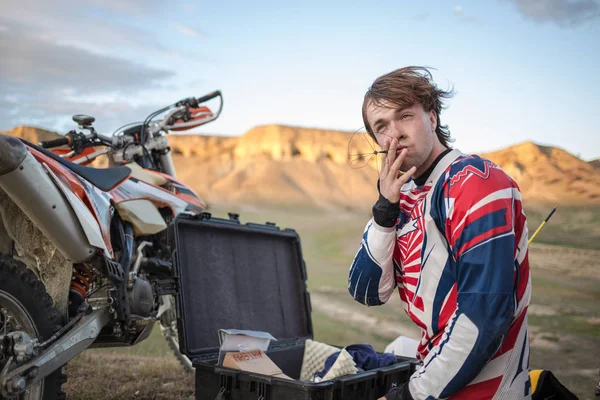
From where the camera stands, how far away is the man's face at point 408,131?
1572 millimetres

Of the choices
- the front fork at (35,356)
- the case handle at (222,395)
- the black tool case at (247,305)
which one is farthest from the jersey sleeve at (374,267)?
the front fork at (35,356)

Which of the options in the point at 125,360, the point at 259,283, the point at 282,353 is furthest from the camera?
the point at 125,360

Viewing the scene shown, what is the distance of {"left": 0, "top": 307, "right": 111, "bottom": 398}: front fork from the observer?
2.01 m

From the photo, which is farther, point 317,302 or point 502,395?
point 317,302

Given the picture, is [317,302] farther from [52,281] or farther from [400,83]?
[400,83]

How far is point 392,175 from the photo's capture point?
1.57m

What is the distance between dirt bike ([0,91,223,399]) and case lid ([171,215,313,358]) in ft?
0.54

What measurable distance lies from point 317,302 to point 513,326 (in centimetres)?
757

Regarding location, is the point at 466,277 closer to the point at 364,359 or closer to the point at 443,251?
the point at 443,251

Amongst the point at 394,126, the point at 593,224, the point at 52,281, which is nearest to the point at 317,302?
the point at 593,224

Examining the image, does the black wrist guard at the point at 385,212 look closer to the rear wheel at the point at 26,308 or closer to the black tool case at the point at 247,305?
the black tool case at the point at 247,305

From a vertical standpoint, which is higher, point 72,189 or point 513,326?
point 72,189

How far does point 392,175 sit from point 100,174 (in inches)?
67.5

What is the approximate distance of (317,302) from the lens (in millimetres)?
8898
